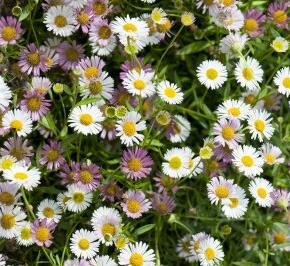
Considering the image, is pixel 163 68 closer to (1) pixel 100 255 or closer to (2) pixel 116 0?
(2) pixel 116 0

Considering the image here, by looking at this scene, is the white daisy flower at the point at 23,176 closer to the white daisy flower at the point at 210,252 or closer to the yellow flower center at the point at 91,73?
the yellow flower center at the point at 91,73

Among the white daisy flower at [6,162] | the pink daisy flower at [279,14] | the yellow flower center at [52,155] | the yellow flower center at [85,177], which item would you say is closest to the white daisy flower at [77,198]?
the yellow flower center at [85,177]

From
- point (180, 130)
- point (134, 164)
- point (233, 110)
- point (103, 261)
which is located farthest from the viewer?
point (180, 130)

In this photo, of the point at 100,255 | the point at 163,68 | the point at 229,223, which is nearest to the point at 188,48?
the point at 163,68

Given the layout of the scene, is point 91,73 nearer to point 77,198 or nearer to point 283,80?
point 77,198

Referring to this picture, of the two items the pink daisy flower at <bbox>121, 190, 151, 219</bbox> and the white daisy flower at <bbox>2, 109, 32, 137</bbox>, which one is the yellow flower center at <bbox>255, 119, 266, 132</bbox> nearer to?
the pink daisy flower at <bbox>121, 190, 151, 219</bbox>

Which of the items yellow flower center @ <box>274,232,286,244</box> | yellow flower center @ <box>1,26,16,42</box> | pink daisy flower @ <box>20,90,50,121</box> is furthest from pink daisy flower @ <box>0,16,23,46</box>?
yellow flower center @ <box>274,232,286,244</box>

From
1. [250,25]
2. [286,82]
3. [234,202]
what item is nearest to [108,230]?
[234,202]
